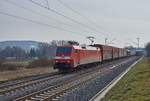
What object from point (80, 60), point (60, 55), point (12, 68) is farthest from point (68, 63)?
point (12, 68)

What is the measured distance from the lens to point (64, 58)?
4138cm

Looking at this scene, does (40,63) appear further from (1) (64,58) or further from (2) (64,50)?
(1) (64,58)

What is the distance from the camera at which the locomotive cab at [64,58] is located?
134ft

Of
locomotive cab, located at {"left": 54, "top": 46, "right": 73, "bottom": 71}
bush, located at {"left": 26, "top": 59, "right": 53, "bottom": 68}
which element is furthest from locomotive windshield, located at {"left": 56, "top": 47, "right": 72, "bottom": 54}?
bush, located at {"left": 26, "top": 59, "right": 53, "bottom": 68}

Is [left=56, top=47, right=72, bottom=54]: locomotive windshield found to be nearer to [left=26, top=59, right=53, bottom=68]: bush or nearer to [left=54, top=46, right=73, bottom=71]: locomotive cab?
[left=54, top=46, right=73, bottom=71]: locomotive cab

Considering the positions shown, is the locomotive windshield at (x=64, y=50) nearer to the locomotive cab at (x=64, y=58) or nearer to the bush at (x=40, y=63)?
the locomotive cab at (x=64, y=58)

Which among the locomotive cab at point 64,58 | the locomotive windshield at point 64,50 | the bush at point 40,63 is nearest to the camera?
the locomotive cab at point 64,58

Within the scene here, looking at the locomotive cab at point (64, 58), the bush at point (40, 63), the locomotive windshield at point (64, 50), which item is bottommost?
the bush at point (40, 63)

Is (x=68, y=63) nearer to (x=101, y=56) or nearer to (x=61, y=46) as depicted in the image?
(x=61, y=46)

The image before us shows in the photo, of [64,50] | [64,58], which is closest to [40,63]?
[64,50]

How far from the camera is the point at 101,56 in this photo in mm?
66375

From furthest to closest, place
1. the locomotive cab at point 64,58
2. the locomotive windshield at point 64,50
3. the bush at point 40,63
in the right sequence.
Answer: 1. the bush at point 40,63
2. the locomotive windshield at point 64,50
3. the locomotive cab at point 64,58

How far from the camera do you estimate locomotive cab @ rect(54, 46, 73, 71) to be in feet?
134

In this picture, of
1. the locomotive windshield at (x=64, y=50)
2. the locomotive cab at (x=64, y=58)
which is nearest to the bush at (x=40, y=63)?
the locomotive windshield at (x=64, y=50)
